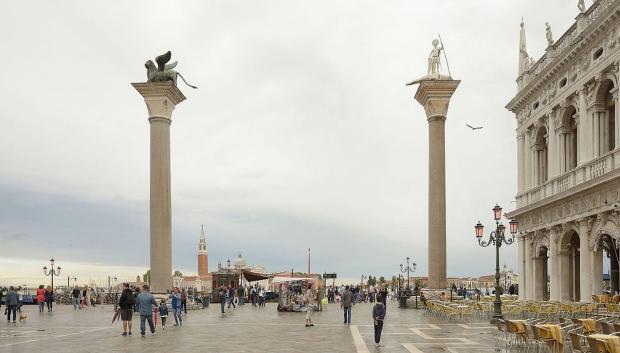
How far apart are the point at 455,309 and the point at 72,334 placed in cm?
1357

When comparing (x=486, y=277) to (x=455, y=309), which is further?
(x=486, y=277)

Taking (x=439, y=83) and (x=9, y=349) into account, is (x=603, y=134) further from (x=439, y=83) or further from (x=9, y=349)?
(x=9, y=349)

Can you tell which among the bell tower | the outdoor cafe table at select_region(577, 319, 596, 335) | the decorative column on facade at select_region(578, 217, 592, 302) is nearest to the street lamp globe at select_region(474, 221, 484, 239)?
the decorative column on facade at select_region(578, 217, 592, 302)

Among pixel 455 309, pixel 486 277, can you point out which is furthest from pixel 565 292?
pixel 486 277

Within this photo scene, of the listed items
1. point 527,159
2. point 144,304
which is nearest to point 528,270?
point 527,159

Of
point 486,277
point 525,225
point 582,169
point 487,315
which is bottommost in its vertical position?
point 486,277

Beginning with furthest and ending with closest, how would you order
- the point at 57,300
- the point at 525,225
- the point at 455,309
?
the point at 57,300, the point at 525,225, the point at 455,309

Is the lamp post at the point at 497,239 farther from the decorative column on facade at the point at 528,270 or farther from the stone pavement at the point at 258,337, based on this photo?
the decorative column on facade at the point at 528,270

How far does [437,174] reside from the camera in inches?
1284

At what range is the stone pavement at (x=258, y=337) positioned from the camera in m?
17.4

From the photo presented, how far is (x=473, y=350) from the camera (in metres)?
16.8

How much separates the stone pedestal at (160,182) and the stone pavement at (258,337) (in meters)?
4.40

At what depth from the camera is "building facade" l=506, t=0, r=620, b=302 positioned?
1171 inches

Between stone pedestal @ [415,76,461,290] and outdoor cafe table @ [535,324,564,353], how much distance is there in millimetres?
18689
